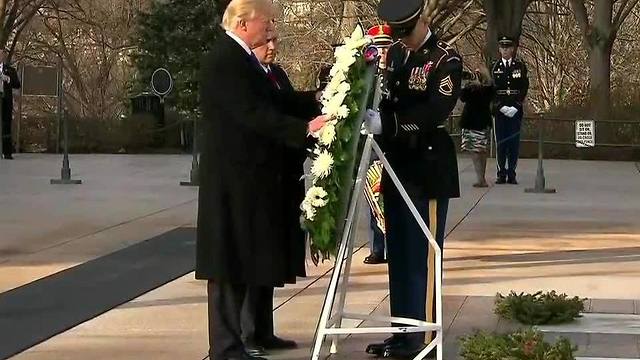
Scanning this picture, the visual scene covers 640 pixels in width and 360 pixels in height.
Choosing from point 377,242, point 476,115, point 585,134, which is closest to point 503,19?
point 585,134

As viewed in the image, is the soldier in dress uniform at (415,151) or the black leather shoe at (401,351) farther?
the black leather shoe at (401,351)

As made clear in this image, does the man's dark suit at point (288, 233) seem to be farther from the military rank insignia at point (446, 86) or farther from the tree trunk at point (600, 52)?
the tree trunk at point (600, 52)

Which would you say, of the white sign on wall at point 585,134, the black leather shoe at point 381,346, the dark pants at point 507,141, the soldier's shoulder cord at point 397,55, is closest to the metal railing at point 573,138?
the white sign on wall at point 585,134


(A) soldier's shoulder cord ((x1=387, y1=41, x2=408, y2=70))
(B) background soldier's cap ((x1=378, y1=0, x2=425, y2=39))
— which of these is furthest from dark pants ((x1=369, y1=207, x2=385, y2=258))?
(B) background soldier's cap ((x1=378, y1=0, x2=425, y2=39))

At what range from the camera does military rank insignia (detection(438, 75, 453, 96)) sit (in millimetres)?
6223

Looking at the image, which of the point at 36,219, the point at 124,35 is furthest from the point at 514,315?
the point at 124,35

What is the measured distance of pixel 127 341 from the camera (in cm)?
707

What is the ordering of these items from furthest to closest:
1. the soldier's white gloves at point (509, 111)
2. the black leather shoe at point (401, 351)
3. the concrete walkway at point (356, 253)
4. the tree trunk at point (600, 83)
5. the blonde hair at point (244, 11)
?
the tree trunk at point (600, 83) → the soldier's white gloves at point (509, 111) → the concrete walkway at point (356, 253) → the black leather shoe at point (401, 351) → the blonde hair at point (244, 11)

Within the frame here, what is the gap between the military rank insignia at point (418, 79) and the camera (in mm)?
6254

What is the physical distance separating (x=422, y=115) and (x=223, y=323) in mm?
1459

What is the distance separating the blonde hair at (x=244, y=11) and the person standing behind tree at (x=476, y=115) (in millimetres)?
9646

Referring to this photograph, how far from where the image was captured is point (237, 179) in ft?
20.2

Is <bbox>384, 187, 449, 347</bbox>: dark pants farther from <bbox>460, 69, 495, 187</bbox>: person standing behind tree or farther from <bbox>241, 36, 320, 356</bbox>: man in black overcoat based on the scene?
<bbox>460, 69, 495, 187</bbox>: person standing behind tree

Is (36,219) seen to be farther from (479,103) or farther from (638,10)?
(638,10)
